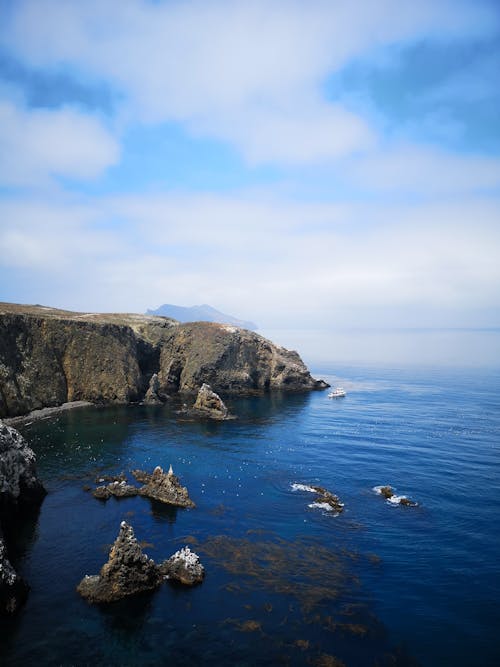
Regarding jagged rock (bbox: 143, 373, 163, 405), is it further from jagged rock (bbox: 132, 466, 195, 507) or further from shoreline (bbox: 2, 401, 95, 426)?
jagged rock (bbox: 132, 466, 195, 507)

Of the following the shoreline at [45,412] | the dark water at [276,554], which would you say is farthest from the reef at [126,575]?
the shoreline at [45,412]

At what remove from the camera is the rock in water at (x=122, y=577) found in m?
28.2

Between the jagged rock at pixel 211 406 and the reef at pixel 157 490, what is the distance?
4226 cm

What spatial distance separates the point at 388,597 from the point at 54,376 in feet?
284

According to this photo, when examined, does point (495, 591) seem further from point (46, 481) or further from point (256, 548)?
point (46, 481)

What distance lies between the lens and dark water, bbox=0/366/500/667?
2420cm

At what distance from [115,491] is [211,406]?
154 ft

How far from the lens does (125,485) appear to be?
48.9 meters

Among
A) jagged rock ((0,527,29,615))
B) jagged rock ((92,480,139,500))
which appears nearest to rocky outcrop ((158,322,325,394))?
jagged rock ((92,480,139,500))

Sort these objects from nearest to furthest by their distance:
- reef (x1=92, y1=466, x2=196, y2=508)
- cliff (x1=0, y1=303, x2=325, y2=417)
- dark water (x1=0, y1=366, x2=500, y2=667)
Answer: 1. dark water (x1=0, y1=366, x2=500, y2=667)
2. reef (x1=92, y1=466, x2=196, y2=508)
3. cliff (x1=0, y1=303, x2=325, y2=417)

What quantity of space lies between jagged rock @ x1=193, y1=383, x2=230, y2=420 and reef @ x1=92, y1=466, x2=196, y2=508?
4226cm

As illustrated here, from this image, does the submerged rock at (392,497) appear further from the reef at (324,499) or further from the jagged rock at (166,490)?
the jagged rock at (166,490)

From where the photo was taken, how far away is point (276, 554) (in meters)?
34.7

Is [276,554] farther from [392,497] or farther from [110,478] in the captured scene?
[110,478]
